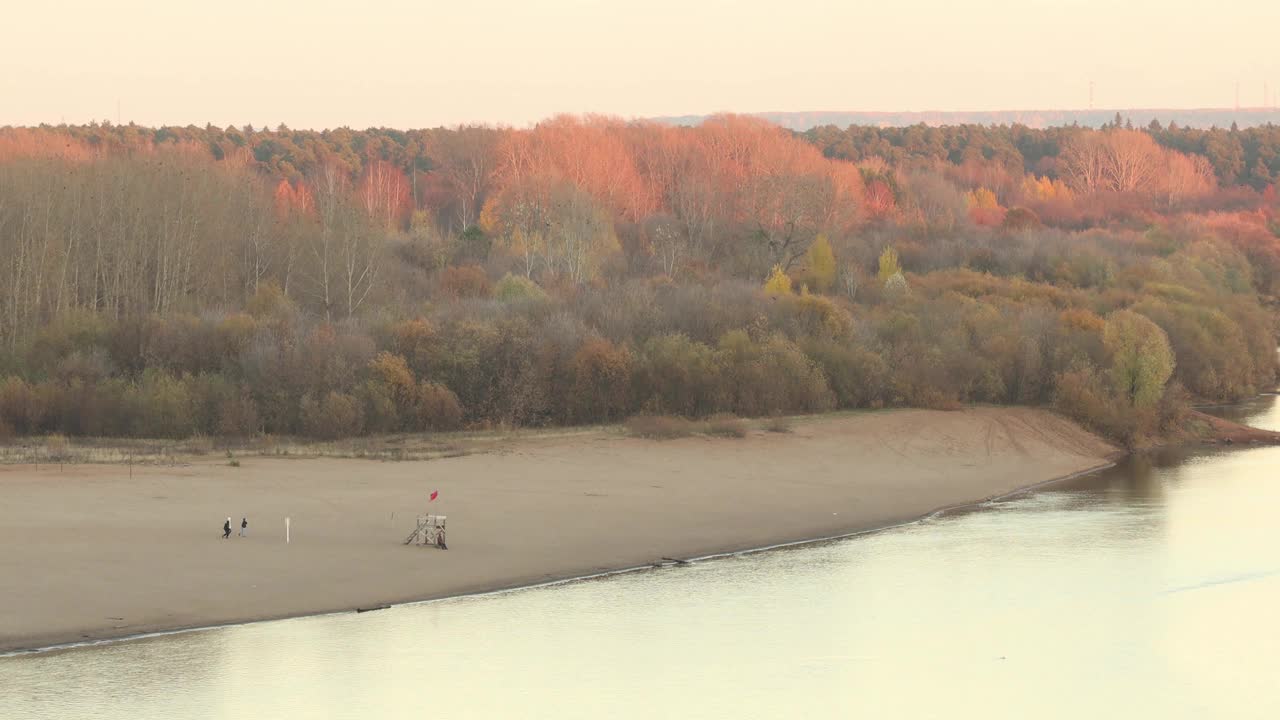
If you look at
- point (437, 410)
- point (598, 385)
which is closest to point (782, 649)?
point (437, 410)

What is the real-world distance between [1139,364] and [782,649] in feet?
95.4

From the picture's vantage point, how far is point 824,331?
5119cm

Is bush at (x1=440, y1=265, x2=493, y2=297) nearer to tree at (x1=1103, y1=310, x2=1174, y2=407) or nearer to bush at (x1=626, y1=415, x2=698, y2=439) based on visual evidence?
bush at (x1=626, y1=415, x2=698, y2=439)

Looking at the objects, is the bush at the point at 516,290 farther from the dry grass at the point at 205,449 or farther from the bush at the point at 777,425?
the dry grass at the point at 205,449

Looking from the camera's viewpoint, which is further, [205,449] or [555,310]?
[555,310]

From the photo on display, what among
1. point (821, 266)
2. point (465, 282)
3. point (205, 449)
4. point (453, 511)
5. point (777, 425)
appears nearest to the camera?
point (453, 511)

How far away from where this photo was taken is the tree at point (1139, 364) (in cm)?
4781

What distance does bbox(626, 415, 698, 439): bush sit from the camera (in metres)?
41.3

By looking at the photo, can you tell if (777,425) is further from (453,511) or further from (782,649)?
(782,649)

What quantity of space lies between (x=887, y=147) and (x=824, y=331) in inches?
4463

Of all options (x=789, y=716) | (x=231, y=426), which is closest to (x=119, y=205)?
(x=231, y=426)

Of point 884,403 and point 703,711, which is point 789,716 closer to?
point 703,711

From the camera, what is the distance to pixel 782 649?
23.2 m

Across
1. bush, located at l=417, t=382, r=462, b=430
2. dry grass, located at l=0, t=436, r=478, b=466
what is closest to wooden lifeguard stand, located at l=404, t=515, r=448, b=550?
dry grass, located at l=0, t=436, r=478, b=466
